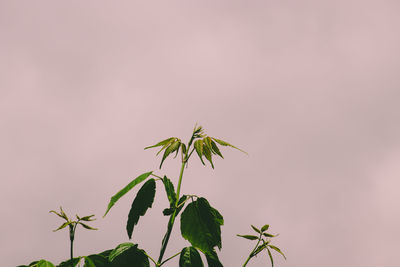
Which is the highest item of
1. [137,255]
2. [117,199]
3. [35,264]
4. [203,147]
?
[203,147]

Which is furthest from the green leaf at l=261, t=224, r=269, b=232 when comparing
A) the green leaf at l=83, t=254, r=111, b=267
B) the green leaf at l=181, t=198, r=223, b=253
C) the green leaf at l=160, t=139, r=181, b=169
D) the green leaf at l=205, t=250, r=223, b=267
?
the green leaf at l=83, t=254, r=111, b=267

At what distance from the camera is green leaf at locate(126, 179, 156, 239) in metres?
3.57

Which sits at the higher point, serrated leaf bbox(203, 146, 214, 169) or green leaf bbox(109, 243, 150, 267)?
serrated leaf bbox(203, 146, 214, 169)

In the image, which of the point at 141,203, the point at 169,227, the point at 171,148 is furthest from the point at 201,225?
the point at 171,148

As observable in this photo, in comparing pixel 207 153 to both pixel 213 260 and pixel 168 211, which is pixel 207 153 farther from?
pixel 213 260

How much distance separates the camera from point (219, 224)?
3588mm

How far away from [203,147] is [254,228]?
75 cm

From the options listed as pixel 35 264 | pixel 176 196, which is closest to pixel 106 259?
pixel 35 264

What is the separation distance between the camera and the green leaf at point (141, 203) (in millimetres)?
3574

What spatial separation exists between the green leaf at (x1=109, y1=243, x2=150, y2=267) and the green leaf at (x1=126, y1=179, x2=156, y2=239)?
0.11m

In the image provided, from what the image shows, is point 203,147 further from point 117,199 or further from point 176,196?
point 117,199

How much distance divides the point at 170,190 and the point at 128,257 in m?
0.56

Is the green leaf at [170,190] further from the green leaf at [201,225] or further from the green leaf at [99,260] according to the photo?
the green leaf at [99,260]

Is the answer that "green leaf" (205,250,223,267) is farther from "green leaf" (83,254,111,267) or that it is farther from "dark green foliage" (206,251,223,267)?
"green leaf" (83,254,111,267)
